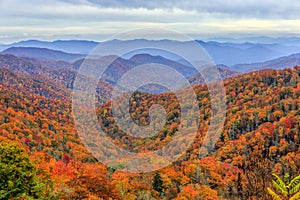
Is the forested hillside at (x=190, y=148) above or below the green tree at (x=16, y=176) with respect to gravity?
below

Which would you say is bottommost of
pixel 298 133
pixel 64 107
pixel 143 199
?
pixel 64 107

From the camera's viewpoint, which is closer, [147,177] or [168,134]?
[147,177]

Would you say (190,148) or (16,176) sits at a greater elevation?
(16,176)

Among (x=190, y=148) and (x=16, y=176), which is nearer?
(x=16, y=176)

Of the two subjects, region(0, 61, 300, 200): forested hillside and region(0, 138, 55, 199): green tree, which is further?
region(0, 61, 300, 200): forested hillside

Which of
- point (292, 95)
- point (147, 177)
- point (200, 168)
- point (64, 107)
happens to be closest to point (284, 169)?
point (200, 168)

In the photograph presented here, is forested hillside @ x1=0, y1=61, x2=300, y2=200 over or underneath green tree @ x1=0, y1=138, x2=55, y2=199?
underneath

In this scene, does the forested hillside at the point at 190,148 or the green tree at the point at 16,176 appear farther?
the forested hillside at the point at 190,148

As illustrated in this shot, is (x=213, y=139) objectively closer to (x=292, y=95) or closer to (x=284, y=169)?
(x=292, y=95)
